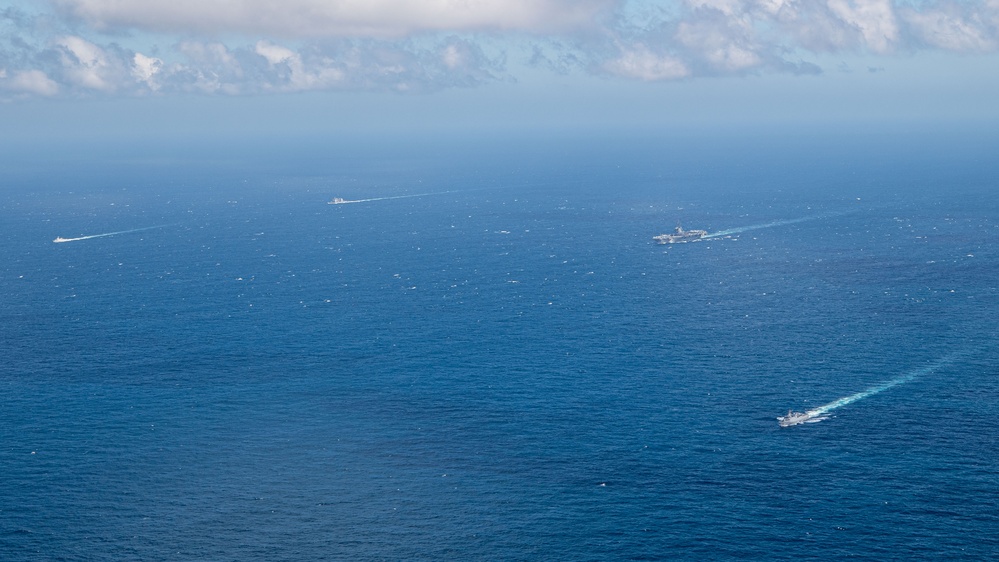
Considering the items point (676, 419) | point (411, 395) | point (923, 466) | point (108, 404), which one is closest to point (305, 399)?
point (411, 395)

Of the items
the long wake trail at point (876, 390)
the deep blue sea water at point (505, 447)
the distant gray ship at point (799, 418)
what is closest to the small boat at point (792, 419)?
the distant gray ship at point (799, 418)

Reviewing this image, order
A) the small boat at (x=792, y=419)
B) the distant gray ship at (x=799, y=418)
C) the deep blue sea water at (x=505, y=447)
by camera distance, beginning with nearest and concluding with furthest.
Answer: the deep blue sea water at (x=505, y=447) → the small boat at (x=792, y=419) → the distant gray ship at (x=799, y=418)

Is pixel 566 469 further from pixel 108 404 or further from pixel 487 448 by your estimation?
pixel 108 404

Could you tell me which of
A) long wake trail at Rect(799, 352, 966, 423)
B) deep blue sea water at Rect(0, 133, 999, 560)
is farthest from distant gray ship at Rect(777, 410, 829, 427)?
deep blue sea water at Rect(0, 133, 999, 560)

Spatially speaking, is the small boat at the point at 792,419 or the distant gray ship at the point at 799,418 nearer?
the small boat at the point at 792,419

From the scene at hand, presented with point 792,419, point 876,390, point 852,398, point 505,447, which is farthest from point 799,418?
point 505,447

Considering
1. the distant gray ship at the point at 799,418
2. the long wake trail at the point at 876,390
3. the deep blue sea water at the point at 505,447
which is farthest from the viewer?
the long wake trail at the point at 876,390

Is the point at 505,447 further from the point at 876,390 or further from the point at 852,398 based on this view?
the point at 876,390

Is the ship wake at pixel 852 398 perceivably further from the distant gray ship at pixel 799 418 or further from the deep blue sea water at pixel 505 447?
the deep blue sea water at pixel 505 447

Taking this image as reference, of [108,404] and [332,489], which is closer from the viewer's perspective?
[332,489]

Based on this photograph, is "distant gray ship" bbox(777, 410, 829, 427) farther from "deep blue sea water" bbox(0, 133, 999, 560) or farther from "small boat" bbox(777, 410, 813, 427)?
"deep blue sea water" bbox(0, 133, 999, 560)

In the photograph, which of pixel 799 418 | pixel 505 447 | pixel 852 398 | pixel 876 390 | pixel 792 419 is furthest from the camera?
pixel 876 390
